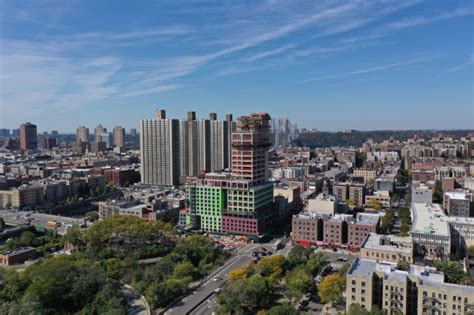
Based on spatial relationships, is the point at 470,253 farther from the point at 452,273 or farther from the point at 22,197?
the point at 22,197

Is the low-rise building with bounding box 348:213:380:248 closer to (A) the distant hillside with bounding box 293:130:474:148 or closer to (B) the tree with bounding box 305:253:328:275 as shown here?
(B) the tree with bounding box 305:253:328:275

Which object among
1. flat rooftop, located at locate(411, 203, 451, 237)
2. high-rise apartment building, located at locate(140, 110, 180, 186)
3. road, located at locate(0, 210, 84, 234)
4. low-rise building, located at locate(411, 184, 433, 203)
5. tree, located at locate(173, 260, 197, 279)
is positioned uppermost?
high-rise apartment building, located at locate(140, 110, 180, 186)

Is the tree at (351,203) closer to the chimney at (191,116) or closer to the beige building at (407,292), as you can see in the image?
the beige building at (407,292)

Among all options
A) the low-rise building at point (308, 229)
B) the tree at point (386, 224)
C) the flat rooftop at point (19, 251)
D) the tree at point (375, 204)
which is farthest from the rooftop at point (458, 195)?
the flat rooftop at point (19, 251)

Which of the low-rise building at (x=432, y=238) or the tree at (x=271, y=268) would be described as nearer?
the tree at (x=271, y=268)

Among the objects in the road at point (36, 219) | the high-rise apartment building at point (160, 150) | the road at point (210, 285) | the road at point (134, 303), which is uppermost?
the high-rise apartment building at point (160, 150)

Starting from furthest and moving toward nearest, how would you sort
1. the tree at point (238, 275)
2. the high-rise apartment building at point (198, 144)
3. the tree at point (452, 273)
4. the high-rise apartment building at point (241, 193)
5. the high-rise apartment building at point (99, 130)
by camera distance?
the high-rise apartment building at point (99, 130), the high-rise apartment building at point (198, 144), the high-rise apartment building at point (241, 193), the tree at point (238, 275), the tree at point (452, 273)

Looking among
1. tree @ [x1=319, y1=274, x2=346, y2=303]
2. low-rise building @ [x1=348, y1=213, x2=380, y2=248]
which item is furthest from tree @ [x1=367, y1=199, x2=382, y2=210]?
tree @ [x1=319, y1=274, x2=346, y2=303]
